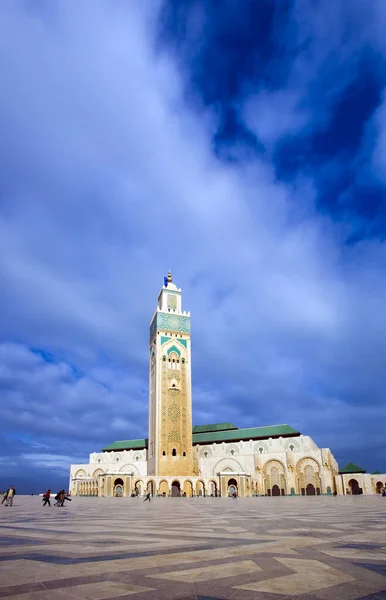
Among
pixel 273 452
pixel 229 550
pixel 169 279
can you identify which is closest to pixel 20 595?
pixel 229 550

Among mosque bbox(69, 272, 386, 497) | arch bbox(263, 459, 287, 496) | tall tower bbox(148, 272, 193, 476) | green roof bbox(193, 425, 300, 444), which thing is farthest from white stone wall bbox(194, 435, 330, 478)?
tall tower bbox(148, 272, 193, 476)

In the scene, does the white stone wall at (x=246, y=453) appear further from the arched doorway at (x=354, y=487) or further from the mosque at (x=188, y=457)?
the arched doorway at (x=354, y=487)

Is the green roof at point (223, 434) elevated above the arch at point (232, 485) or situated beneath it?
elevated above

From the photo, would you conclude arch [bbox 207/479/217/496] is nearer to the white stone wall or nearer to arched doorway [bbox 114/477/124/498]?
the white stone wall

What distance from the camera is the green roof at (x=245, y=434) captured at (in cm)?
5650

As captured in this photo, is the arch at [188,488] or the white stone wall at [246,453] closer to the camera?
the arch at [188,488]

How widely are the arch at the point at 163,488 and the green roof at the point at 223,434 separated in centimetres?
1129

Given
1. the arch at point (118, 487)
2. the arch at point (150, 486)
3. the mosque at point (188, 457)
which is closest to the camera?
the mosque at point (188, 457)

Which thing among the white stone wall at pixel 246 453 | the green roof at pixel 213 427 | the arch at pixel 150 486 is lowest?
the arch at pixel 150 486

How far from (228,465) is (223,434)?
6.34m

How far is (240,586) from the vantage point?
315 cm

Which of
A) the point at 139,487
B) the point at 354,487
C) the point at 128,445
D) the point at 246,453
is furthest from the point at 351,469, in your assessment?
the point at 128,445

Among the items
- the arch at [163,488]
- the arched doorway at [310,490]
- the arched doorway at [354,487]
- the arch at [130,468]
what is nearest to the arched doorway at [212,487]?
the arch at [163,488]

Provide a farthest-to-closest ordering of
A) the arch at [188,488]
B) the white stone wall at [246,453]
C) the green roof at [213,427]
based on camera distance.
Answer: the green roof at [213,427] < the white stone wall at [246,453] < the arch at [188,488]
